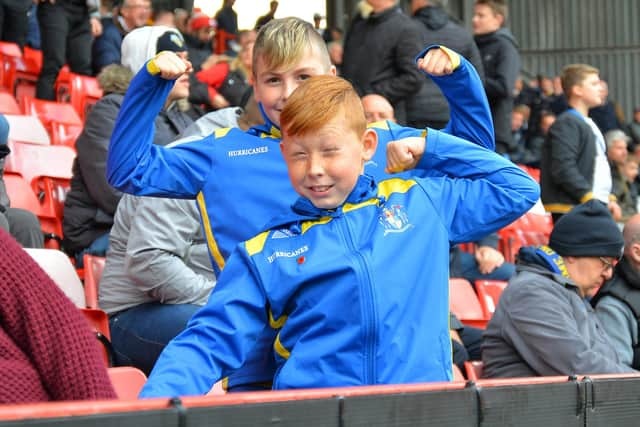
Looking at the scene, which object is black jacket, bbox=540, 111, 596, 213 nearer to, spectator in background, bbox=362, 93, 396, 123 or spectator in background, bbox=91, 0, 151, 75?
spectator in background, bbox=362, 93, 396, 123

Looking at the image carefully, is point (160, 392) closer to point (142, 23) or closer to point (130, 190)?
point (130, 190)

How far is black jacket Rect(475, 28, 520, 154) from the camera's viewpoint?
8.61 m

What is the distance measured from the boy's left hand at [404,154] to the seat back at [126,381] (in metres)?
0.99

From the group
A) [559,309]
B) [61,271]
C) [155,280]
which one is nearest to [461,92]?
[559,309]

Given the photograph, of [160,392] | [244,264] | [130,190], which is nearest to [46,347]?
[160,392]

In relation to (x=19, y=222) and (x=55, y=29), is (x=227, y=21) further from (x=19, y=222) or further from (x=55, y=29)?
(x=19, y=222)

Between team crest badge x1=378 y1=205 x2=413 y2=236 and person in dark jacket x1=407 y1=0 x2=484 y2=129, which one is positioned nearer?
team crest badge x1=378 y1=205 x2=413 y2=236

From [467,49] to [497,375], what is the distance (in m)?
3.89

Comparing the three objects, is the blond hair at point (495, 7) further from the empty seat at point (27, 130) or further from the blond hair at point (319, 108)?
the blond hair at point (319, 108)

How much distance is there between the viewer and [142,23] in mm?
10594

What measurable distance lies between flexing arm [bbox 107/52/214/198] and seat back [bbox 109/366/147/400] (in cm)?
55

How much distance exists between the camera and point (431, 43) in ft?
25.2

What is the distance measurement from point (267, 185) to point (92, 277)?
2.24 m

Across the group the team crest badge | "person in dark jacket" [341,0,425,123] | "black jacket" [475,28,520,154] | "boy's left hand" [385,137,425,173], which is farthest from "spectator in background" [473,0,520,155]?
the team crest badge
